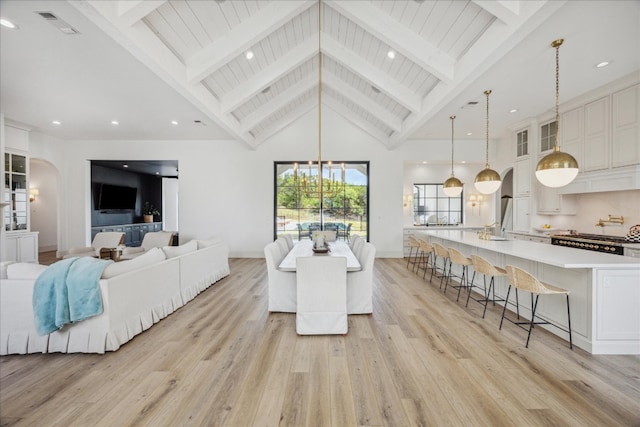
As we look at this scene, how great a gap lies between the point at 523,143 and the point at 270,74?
5316 millimetres

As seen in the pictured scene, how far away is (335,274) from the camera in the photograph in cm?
→ 291

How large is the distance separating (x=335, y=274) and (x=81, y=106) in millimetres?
5258

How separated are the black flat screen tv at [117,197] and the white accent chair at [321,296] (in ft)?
26.2

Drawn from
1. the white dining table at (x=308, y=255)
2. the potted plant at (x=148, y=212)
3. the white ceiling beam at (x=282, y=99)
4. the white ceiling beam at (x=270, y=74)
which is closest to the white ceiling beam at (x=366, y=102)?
the white ceiling beam at (x=282, y=99)

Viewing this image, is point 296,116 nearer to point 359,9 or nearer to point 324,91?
point 324,91

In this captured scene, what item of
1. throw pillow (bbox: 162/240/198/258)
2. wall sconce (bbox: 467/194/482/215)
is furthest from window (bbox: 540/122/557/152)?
throw pillow (bbox: 162/240/198/258)

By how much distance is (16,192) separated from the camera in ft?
19.0

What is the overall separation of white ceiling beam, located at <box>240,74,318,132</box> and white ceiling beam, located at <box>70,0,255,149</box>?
1.25 meters

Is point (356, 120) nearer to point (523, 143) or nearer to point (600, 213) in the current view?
point (523, 143)

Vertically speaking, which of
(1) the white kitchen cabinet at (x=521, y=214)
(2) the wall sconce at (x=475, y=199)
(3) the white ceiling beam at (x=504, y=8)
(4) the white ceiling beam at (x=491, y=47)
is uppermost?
(3) the white ceiling beam at (x=504, y=8)

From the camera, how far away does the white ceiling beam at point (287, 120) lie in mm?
7109

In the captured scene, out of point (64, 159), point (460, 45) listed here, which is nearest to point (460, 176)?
point (460, 45)

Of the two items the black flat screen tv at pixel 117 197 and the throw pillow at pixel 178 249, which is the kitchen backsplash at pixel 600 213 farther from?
the black flat screen tv at pixel 117 197

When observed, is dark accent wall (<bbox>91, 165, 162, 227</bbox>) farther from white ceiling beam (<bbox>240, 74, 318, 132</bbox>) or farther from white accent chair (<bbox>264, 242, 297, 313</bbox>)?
white accent chair (<bbox>264, 242, 297, 313</bbox>)
